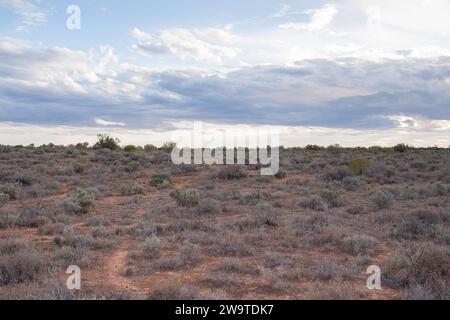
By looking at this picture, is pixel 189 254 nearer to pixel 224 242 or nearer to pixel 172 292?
pixel 224 242

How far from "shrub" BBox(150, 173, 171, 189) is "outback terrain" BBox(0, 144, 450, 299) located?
172 millimetres

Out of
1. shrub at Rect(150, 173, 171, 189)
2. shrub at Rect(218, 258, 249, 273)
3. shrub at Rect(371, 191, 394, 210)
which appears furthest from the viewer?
shrub at Rect(150, 173, 171, 189)

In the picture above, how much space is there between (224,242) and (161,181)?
12429mm

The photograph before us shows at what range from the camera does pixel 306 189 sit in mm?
19078

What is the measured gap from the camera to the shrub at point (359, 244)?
10008 millimetres

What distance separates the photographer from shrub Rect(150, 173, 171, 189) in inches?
838

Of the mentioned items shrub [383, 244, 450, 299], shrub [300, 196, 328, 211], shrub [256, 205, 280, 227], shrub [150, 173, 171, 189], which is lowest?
shrub [383, 244, 450, 299]

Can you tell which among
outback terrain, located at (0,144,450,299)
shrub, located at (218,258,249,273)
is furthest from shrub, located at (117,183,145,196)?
shrub, located at (218,258,249,273)

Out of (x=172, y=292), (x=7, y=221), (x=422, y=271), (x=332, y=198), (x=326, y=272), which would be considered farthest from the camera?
(x=332, y=198)

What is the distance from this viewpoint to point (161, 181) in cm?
2241

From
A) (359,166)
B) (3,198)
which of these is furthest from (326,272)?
(359,166)

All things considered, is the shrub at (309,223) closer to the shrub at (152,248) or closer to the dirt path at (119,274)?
the shrub at (152,248)

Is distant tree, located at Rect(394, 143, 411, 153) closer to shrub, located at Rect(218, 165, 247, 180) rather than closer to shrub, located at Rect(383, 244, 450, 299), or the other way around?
shrub, located at Rect(218, 165, 247, 180)

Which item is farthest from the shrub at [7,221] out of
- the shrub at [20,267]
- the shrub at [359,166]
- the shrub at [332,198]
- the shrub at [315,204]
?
the shrub at [359,166]
